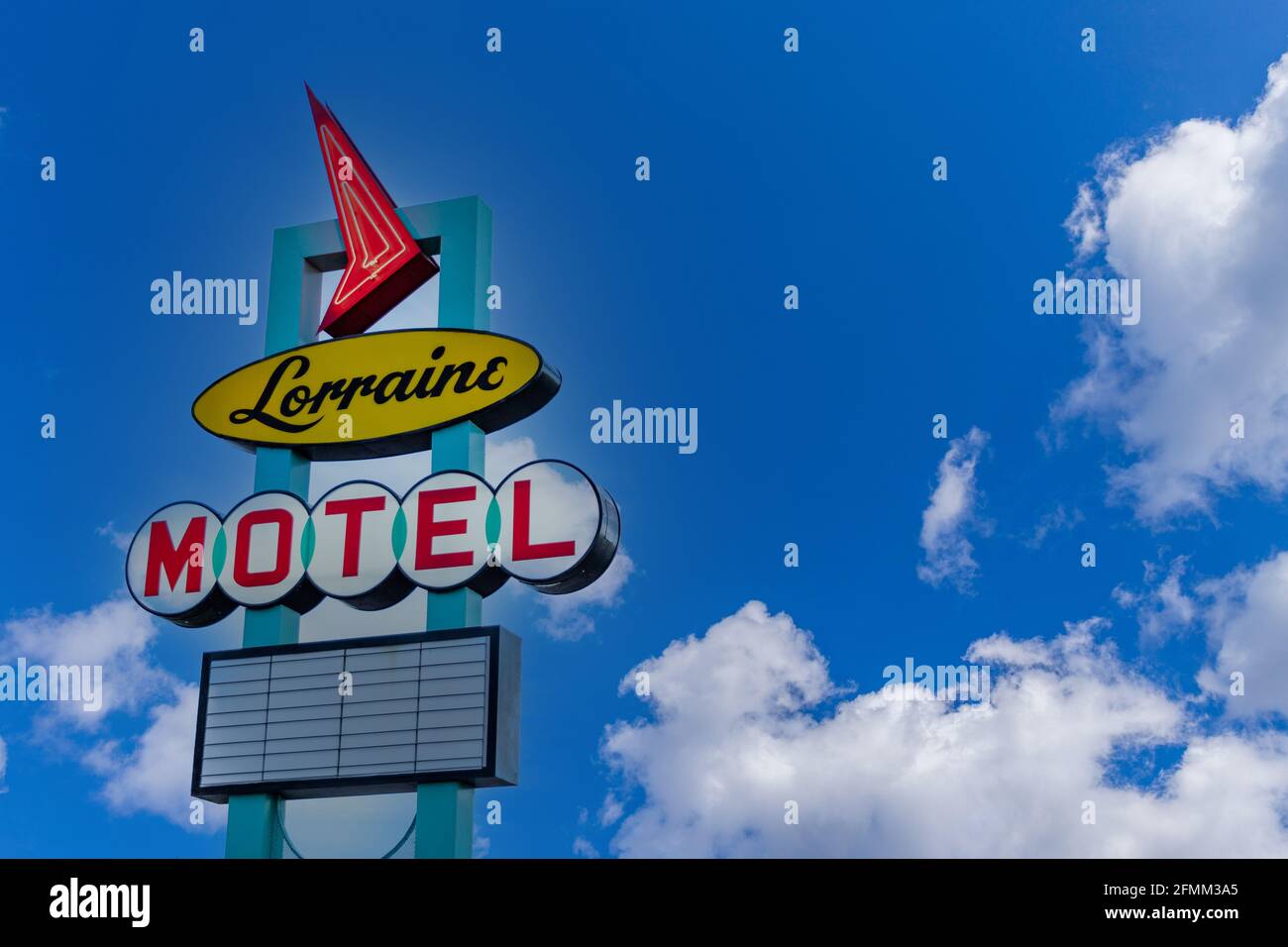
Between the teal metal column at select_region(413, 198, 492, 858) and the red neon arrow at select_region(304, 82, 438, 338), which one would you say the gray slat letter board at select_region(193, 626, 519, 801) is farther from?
the red neon arrow at select_region(304, 82, 438, 338)

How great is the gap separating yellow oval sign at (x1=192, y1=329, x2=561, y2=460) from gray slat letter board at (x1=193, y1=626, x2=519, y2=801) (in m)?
2.62

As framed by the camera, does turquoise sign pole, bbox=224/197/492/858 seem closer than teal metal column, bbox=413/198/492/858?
No

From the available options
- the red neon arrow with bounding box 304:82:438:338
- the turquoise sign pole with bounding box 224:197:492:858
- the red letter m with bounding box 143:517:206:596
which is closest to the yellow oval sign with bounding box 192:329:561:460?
the turquoise sign pole with bounding box 224:197:492:858

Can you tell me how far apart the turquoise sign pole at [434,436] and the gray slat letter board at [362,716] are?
0.28m

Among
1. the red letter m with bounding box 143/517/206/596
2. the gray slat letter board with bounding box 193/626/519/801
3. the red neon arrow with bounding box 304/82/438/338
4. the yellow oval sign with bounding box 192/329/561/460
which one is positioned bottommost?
the gray slat letter board with bounding box 193/626/519/801

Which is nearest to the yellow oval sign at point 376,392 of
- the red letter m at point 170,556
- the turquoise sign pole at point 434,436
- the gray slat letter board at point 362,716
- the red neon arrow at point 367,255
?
the turquoise sign pole at point 434,436

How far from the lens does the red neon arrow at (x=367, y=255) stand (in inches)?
693

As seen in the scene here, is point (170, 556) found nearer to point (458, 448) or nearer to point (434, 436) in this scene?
point (434, 436)

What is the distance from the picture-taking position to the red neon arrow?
17594mm

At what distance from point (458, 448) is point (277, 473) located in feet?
8.06

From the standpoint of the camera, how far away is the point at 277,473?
1725cm
